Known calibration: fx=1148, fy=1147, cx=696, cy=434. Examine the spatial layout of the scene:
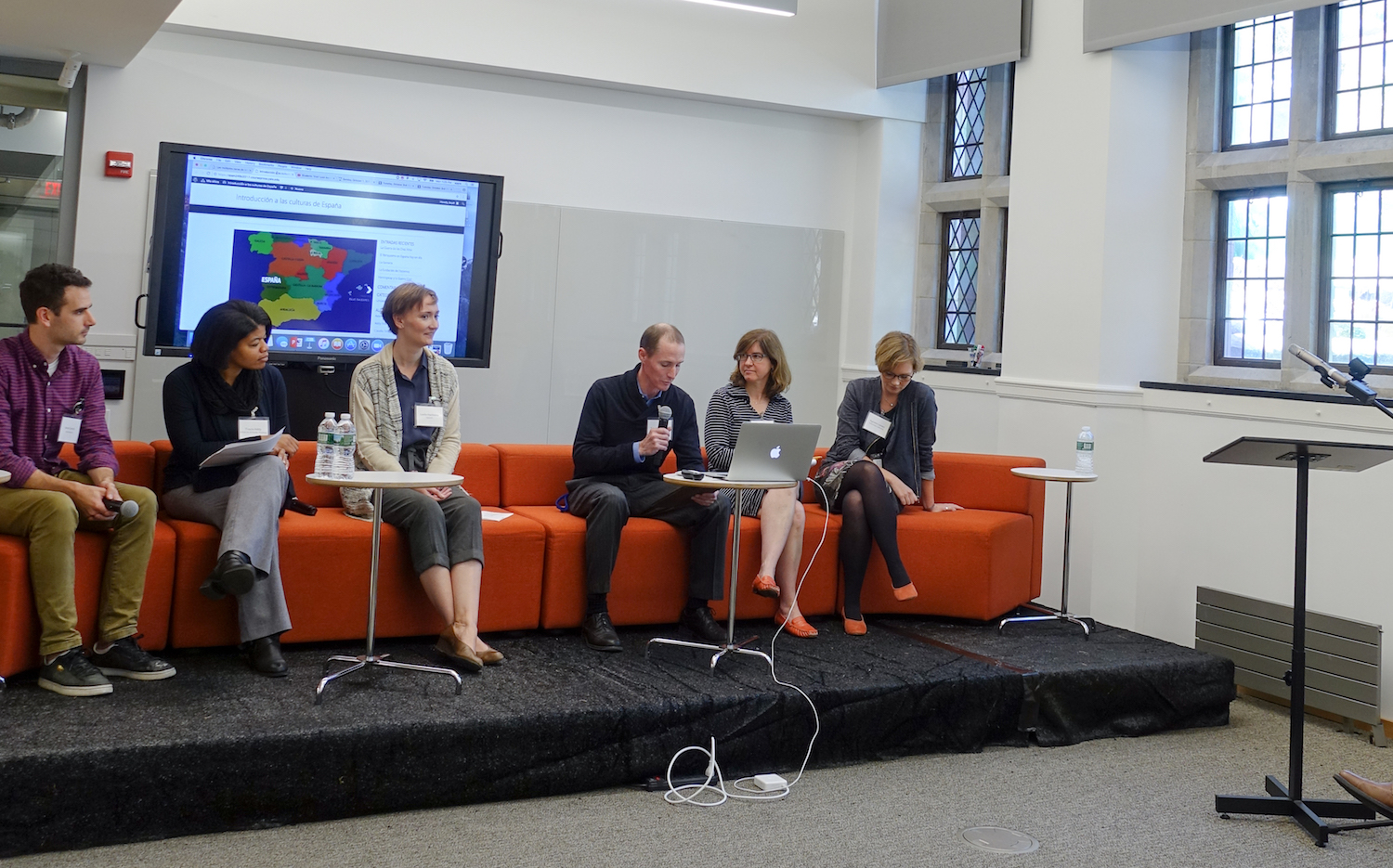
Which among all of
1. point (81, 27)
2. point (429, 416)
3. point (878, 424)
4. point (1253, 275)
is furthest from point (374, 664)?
point (1253, 275)

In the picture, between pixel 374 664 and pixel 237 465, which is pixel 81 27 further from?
pixel 374 664

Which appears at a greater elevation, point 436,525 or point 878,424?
point 878,424

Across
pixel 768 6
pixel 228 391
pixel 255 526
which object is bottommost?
pixel 255 526

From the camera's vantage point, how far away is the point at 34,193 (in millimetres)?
5363

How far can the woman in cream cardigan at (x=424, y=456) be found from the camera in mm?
3814

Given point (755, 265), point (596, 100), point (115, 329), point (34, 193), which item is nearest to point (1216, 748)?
point (755, 265)

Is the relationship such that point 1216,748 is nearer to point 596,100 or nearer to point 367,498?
point 367,498

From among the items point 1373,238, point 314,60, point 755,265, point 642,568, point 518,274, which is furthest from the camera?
point 755,265

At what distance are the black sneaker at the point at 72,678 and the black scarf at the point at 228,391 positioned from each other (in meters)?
0.91

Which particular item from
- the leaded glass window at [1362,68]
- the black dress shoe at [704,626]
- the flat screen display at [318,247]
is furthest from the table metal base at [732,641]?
the leaded glass window at [1362,68]

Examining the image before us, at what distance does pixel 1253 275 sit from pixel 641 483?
10.4 feet

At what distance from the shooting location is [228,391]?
385cm

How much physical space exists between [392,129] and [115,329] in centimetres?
170

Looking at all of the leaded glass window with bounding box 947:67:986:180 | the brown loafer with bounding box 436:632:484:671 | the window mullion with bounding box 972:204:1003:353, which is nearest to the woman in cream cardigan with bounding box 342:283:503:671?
the brown loafer with bounding box 436:632:484:671
